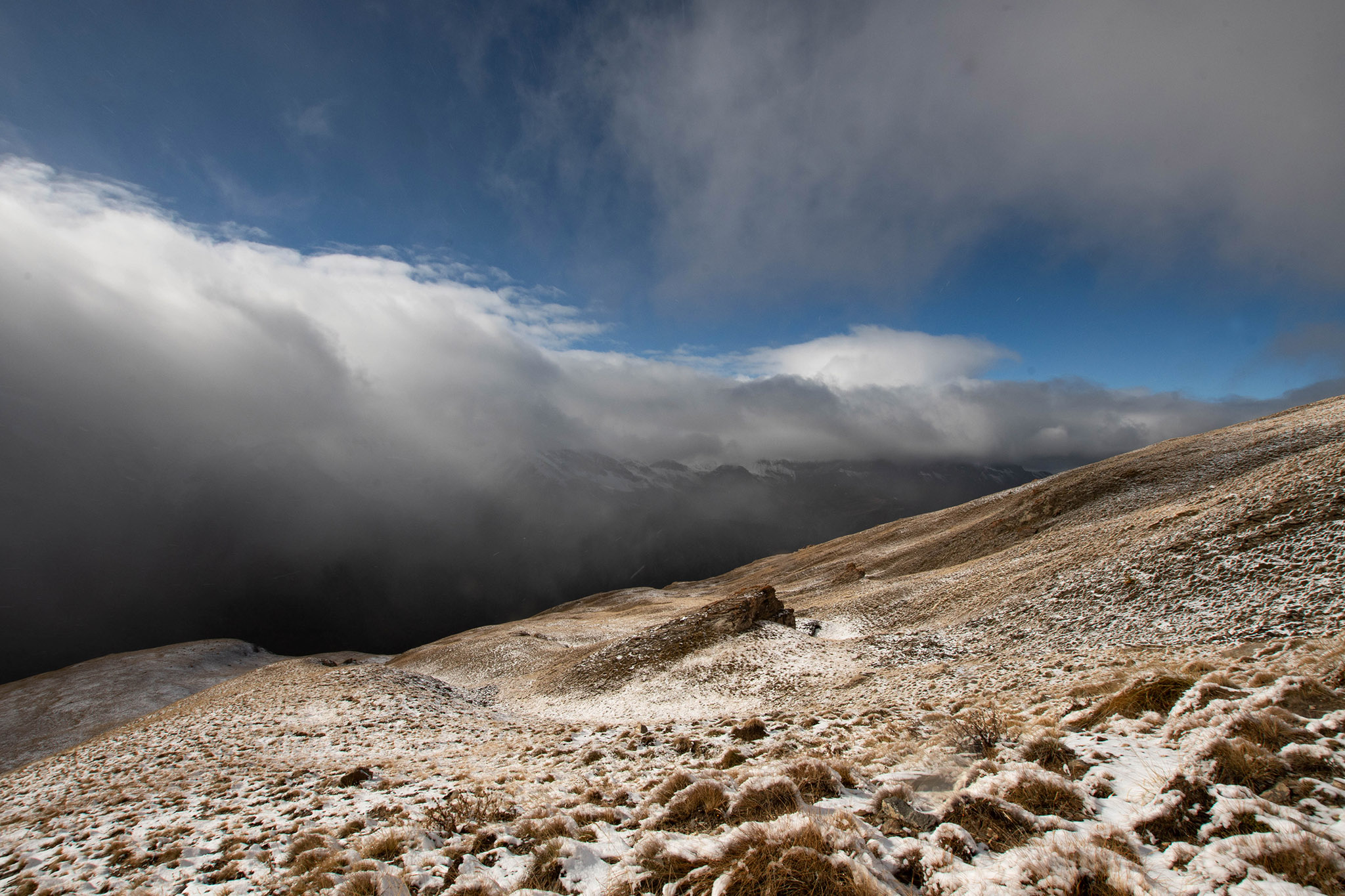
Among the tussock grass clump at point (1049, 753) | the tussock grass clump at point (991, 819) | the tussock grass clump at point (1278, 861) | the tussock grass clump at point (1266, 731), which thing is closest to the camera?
the tussock grass clump at point (1278, 861)

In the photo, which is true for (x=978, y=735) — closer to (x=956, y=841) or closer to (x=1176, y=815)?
(x=1176, y=815)

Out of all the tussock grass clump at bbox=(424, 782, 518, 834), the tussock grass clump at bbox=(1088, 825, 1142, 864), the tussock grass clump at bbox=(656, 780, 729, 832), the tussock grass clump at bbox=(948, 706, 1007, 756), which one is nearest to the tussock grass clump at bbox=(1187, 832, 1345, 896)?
the tussock grass clump at bbox=(1088, 825, 1142, 864)

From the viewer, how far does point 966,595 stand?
102 feet

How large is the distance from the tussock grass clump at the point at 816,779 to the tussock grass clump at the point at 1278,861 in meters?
3.98

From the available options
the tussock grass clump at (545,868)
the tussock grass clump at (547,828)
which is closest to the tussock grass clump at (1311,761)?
the tussock grass clump at (545,868)

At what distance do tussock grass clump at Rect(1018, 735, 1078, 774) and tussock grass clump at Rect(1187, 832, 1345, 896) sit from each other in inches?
119

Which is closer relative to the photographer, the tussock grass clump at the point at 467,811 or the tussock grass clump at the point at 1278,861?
the tussock grass clump at the point at 1278,861

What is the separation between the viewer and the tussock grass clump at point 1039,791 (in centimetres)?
593

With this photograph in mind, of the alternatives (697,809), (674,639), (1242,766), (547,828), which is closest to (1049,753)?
(1242,766)

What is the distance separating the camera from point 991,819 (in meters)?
5.84

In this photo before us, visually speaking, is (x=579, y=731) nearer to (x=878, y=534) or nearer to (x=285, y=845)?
(x=285, y=845)

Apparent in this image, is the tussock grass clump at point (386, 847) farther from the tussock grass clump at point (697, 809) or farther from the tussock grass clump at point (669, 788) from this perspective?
the tussock grass clump at point (697, 809)

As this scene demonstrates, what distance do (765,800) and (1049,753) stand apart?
15.7ft

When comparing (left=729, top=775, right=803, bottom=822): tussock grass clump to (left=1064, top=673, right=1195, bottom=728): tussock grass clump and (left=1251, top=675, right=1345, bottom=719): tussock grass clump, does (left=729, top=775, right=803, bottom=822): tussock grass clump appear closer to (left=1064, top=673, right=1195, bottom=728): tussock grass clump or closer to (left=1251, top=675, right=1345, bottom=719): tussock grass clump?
(left=1064, top=673, right=1195, bottom=728): tussock grass clump
